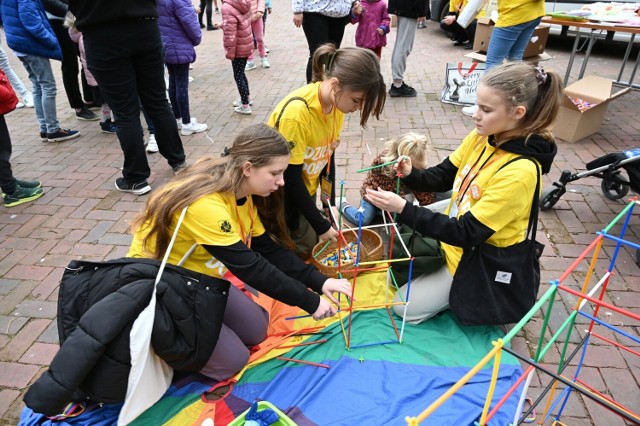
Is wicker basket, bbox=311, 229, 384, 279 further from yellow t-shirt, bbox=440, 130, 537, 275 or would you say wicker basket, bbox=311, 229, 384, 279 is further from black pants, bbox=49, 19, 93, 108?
black pants, bbox=49, 19, 93, 108

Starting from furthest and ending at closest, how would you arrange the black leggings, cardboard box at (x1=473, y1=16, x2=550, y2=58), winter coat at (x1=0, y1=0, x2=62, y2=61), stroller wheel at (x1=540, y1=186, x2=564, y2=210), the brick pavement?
cardboard box at (x1=473, y1=16, x2=550, y2=58) < the black leggings < winter coat at (x1=0, y1=0, x2=62, y2=61) < stroller wheel at (x1=540, y1=186, x2=564, y2=210) < the brick pavement

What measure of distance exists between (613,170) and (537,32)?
15.0 ft

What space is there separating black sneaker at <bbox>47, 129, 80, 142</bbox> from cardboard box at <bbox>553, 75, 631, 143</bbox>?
5.37 metres

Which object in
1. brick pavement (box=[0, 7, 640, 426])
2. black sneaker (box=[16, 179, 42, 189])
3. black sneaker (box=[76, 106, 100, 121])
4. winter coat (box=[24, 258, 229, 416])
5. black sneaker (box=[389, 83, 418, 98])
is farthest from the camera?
black sneaker (box=[389, 83, 418, 98])

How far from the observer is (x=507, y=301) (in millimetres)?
2238

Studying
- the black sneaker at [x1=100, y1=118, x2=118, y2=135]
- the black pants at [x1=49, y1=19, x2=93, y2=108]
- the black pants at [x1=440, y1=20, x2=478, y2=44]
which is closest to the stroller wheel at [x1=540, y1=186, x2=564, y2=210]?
the black sneaker at [x1=100, y1=118, x2=118, y2=135]

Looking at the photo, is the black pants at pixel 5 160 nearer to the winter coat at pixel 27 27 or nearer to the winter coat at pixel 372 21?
the winter coat at pixel 27 27

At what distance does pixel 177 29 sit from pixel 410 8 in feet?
9.53

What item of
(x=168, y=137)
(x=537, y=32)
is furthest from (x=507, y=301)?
(x=537, y=32)

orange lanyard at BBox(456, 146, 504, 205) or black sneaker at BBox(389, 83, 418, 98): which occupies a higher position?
orange lanyard at BBox(456, 146, 504, 205)

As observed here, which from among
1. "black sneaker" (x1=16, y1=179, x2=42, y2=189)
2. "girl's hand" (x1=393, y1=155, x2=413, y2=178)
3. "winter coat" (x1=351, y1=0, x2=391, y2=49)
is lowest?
"black sneaker" (x1=16, y1=179, x2=42, y2=189)

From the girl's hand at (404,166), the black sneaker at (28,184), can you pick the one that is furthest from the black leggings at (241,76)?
the girl's hand at (404,166)

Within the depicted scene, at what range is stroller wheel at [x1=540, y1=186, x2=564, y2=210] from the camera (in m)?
3.47

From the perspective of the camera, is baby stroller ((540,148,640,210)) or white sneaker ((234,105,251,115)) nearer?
baby stroller ((540,148,640,210))
